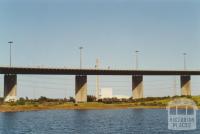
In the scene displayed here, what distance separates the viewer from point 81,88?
19350 centimetres

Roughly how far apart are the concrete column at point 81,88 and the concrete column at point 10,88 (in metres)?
25.0

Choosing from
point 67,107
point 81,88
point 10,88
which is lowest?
point 67,107

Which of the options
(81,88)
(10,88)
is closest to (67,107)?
(10,88)

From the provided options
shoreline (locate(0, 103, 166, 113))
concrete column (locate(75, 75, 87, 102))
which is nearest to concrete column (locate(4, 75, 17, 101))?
shoreline (locate(0, 103, 166, 113))

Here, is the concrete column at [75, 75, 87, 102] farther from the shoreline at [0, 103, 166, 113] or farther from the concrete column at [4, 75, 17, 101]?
the concrete column at [4, 75, 17, 101]

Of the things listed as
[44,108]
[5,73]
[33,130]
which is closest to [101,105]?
[44,108]

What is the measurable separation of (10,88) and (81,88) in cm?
2805

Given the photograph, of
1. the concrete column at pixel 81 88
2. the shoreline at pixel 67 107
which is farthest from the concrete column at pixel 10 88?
the concrete column at pixel 81 88

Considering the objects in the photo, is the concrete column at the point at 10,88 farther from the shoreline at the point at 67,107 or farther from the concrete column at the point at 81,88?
the concrete column at the point at 81,88

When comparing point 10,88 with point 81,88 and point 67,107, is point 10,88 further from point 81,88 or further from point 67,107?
point 81,88

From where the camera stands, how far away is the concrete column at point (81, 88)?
7603 inches

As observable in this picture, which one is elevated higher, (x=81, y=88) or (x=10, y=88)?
(x=81, y=88)

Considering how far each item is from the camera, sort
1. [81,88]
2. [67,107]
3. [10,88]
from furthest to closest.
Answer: [81,88] → [10,88] → [67,107]

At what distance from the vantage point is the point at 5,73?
582 feet
